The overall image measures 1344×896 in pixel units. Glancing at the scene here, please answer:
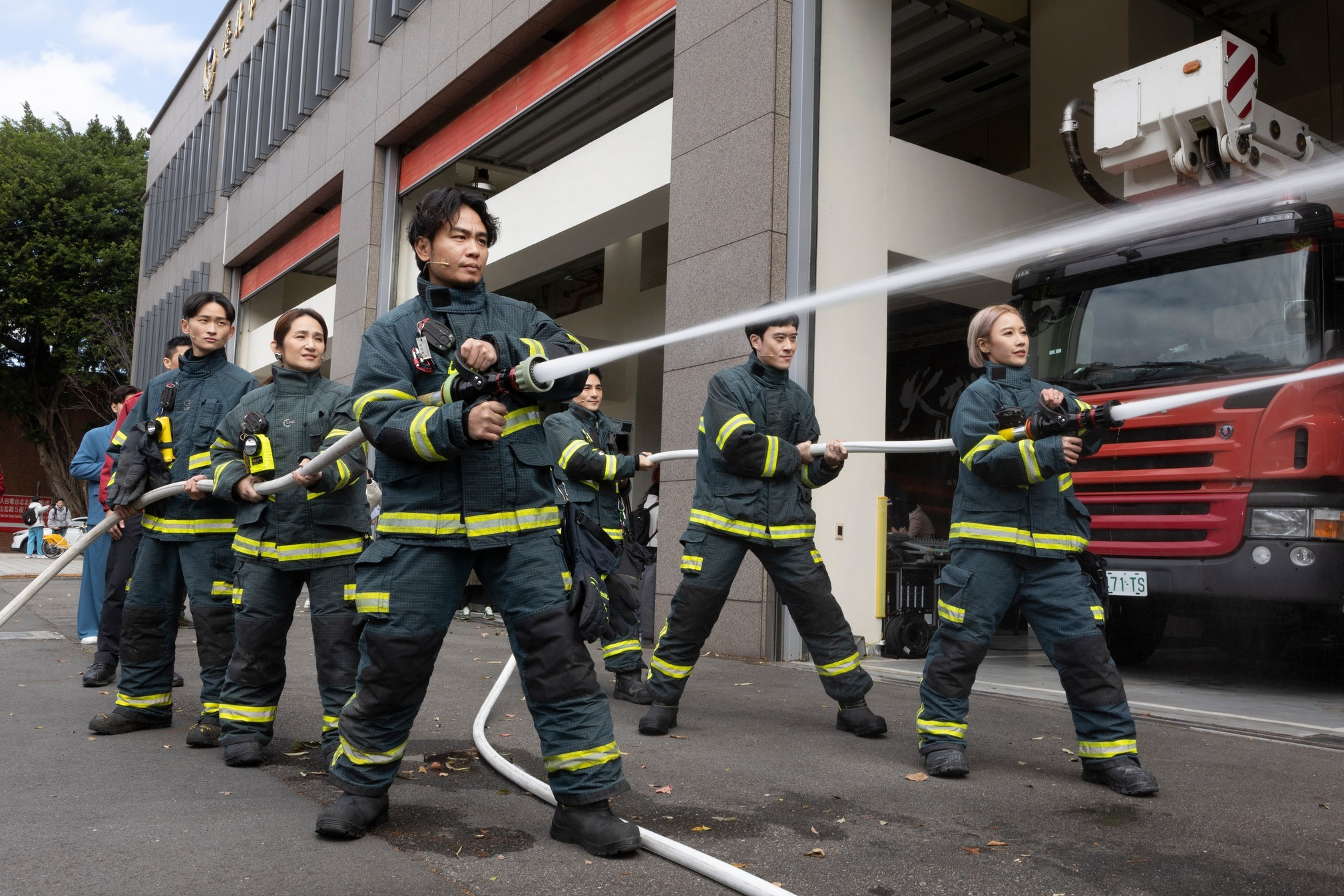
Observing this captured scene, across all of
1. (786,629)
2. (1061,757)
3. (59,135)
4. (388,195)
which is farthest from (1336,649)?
(59,135)

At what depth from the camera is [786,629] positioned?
809cm

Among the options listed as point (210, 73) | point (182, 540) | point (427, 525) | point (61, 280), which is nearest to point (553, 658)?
point (427, 525)

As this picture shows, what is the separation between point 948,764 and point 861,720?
2.88 feet

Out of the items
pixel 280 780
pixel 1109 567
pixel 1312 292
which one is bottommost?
pixel 280 780

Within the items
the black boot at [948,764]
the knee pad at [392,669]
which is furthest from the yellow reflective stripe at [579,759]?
the black boot at [948,764]

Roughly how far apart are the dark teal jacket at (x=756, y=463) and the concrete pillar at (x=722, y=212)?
298cm

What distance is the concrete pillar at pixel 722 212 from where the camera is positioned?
834cm

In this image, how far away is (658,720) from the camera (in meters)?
5.05

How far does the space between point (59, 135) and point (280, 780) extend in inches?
1668

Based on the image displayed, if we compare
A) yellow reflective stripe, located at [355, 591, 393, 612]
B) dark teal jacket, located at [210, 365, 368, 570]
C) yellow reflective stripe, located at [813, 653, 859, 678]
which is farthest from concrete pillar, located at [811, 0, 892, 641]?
yellow reflective stripe, located at [355, 591, 393, 612]

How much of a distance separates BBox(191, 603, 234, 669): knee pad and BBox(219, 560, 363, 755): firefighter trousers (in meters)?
0.39

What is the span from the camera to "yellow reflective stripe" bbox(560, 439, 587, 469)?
19.3 feet

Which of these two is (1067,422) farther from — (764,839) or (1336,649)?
(1336,649)

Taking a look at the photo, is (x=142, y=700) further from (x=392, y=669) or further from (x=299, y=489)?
(x=392, y=669)
